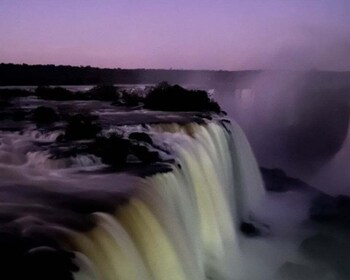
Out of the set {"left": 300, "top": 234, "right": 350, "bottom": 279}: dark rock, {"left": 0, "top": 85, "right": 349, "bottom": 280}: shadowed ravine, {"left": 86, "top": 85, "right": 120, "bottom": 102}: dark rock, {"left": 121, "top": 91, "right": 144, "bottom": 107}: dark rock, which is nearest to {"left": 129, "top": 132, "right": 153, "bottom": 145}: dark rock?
{"left": 0, "top": 85, "right": 349, "bottom": 280}: shadowed ravine

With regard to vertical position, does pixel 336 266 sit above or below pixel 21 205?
below

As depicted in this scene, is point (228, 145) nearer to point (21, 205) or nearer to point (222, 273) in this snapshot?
point (222, 273)

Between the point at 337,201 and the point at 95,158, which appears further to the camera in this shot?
the point at 337,201

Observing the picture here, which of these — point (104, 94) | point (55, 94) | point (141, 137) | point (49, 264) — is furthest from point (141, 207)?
point (104, 94)

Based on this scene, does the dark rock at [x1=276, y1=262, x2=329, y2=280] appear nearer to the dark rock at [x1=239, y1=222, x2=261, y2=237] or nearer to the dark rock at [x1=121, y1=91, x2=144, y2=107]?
the dark rock at [x1=239, y1=222, x2=261, y2=237]

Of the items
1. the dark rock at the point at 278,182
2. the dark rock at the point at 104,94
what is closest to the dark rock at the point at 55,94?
the dark rock at the point at 104,94

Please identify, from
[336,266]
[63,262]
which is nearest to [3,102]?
[336,266]
